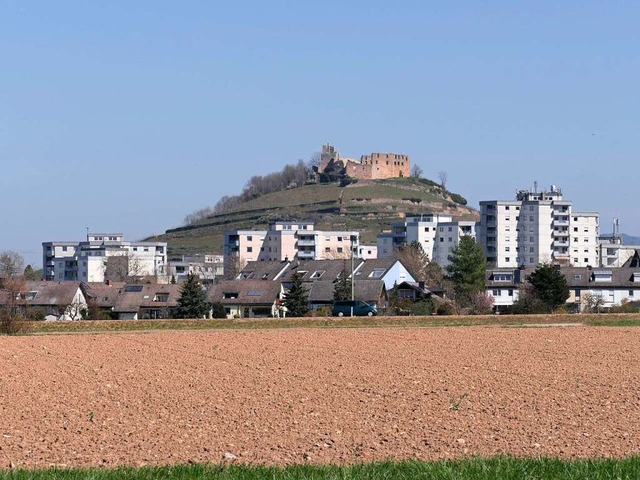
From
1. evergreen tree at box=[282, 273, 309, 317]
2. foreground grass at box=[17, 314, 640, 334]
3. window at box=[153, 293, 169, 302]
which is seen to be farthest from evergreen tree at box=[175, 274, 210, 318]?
foreground grass at box=[17, 314, 640, 334]

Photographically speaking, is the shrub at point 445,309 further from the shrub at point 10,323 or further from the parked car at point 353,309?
the shrub at point 10,323

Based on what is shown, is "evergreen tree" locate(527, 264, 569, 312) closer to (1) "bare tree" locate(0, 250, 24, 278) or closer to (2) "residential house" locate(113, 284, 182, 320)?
(2) "residential house" locate(113, 284, 182, 320)

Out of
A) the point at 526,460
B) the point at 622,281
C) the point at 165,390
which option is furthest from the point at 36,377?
the point at 622,281

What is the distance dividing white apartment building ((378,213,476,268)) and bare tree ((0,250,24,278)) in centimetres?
6248

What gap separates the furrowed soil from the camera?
1772cm

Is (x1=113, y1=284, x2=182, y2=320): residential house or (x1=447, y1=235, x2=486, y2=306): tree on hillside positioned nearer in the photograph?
(x1=113, y1=284, x2=182, y2=320): residential house

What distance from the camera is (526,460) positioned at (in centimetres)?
1590

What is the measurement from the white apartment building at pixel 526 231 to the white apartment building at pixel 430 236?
396 centimetres

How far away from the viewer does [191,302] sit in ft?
305

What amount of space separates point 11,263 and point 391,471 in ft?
493

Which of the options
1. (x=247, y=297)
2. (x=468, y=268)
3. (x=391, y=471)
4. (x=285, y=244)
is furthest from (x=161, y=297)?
(x=391, y=471)

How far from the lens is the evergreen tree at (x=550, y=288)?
92.6 m

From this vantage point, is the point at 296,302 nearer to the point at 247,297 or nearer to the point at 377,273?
the point at 247,297

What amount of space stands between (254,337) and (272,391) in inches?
870
